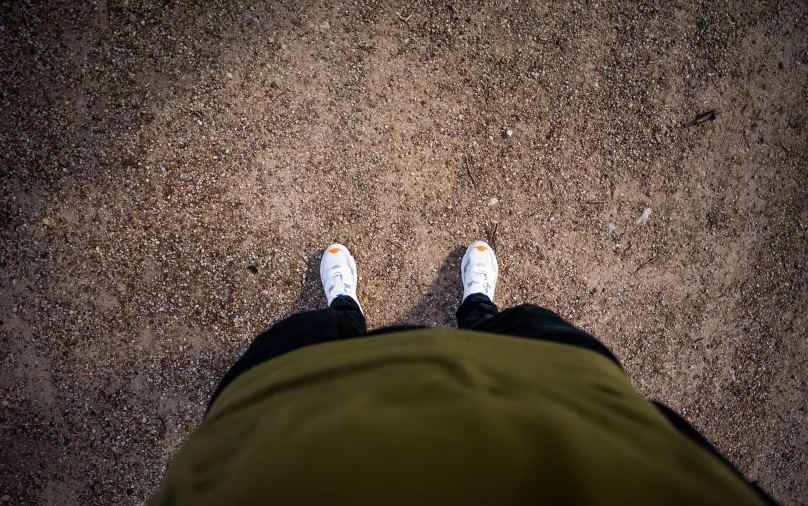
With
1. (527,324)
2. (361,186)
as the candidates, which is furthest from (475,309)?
(361,186)

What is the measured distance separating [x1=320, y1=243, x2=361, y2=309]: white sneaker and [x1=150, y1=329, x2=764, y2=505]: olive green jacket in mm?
1031

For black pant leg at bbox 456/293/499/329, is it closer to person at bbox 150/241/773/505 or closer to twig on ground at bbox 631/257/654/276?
person at bbox 150/241/773/505

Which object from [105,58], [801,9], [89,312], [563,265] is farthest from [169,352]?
[801,9]

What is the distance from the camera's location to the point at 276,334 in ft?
4.40

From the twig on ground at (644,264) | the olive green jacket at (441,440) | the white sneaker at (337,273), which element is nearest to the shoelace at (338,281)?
the white sneaker at (337,273)

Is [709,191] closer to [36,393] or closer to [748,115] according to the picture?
[748,115]

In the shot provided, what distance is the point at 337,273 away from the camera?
6.77ft

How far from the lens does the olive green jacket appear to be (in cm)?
72

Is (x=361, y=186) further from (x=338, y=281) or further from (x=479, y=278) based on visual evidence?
(x=479, y=278)

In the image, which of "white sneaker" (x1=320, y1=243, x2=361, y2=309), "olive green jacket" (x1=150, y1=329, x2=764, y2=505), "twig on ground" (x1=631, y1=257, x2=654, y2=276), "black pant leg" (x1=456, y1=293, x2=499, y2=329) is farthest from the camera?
"twig on ground" (x1=631, y1=257, x2=654, y2=276)

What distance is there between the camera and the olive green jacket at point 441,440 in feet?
2.35

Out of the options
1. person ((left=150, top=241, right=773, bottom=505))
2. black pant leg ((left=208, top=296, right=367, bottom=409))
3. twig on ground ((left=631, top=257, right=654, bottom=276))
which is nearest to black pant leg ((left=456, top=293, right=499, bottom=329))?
black pant leg ((left=208, top=296, right=367, bottom=409))

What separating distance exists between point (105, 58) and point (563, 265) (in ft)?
9.68

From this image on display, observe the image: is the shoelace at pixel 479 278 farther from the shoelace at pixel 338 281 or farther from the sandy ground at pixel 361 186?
the shoelace at pixel 338 281
